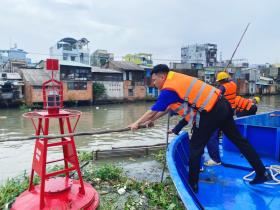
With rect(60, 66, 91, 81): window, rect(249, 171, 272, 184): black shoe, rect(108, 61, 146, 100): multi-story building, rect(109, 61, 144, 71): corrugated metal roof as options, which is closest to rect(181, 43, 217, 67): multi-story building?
rect(109, 61, 144, 71): corrugated metal roof

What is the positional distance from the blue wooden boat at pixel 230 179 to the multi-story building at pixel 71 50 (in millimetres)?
41784

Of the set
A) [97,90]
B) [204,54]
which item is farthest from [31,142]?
[204,54]

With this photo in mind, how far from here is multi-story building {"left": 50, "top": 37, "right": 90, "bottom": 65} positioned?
144ft

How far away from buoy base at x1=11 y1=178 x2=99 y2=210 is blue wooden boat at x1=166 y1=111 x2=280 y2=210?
1239 millimetres

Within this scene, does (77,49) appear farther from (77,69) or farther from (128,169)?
(128,169)

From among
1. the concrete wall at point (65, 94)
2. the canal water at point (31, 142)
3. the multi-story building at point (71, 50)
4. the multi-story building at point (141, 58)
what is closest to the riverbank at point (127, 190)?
the canal water at point (31, 142)

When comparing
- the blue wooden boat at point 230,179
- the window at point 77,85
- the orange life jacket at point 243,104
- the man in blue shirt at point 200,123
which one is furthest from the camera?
the window at point 77,85

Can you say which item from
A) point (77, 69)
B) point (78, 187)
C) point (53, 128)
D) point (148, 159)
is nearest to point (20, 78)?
point (77, 69)

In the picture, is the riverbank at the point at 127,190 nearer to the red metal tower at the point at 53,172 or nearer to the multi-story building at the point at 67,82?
the red metal tower at the point at 53,172

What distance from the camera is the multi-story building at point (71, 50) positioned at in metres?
44.0

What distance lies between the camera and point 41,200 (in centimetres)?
329

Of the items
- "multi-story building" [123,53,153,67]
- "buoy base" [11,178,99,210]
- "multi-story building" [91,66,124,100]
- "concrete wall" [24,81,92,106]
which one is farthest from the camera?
"multi-story building" [123,53,153,67]

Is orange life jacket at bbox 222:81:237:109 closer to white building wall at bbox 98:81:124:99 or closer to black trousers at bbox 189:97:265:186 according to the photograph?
black trousers at bbox 189:97:265:186

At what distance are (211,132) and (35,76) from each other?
27.8 m
